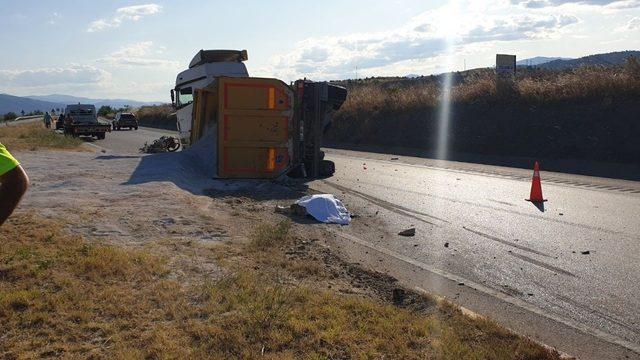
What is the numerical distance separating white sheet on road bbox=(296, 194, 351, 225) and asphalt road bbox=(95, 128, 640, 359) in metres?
0.24

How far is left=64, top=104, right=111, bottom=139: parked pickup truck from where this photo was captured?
120ft

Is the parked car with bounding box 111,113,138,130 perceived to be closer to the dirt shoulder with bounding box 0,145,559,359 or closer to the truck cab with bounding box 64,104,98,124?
the truck cab with bounding box 64,104,98,124

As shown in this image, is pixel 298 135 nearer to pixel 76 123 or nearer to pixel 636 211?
pixel 636 211

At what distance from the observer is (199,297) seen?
199 inches

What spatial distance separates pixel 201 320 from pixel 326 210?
5144 millimetres

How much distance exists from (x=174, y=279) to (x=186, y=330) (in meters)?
1.29

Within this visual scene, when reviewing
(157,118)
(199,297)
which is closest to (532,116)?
(199,297)

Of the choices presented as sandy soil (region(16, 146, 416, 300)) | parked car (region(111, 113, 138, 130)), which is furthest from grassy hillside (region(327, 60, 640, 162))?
parked car (region(111, 113, 138, 130))


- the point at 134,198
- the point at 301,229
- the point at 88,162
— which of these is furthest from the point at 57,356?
the point at 88,162

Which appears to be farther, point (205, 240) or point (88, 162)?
point (88, 162)

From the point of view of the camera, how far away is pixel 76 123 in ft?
122

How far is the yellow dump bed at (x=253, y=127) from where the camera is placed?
1354 centimetres

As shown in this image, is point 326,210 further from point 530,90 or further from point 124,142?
point 124,142

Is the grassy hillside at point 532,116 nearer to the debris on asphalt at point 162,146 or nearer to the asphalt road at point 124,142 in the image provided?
the debris on asphalt at point 162,146
